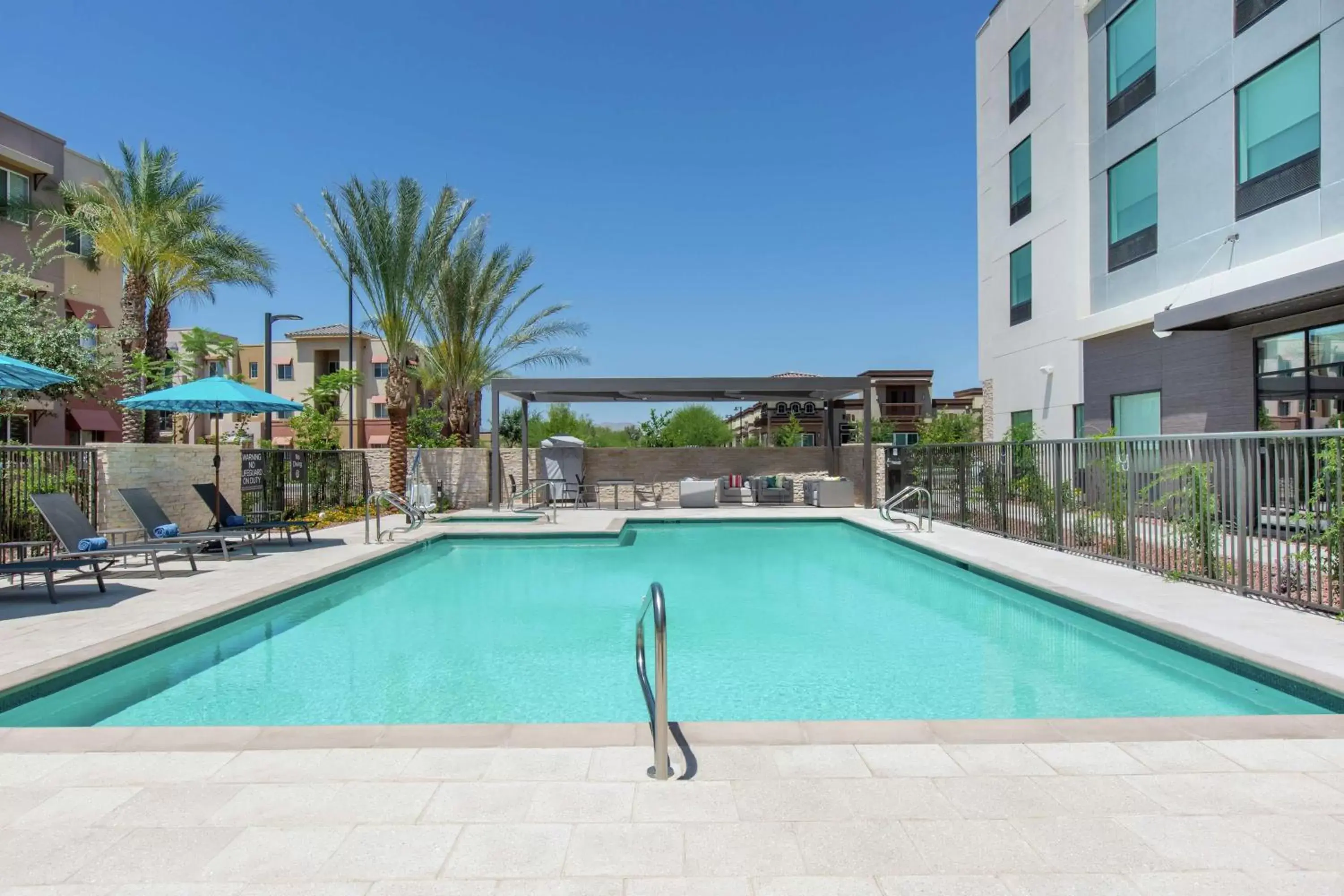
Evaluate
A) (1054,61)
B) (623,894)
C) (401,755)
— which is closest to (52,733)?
(401,755)

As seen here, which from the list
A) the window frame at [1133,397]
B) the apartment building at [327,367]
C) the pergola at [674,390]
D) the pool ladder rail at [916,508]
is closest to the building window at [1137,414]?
the window frame at [1133,397]

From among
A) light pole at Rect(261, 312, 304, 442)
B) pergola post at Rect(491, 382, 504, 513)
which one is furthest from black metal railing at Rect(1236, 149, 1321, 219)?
light pole at Rect(261, 312, 304, 442)

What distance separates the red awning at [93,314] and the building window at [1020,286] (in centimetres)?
2611

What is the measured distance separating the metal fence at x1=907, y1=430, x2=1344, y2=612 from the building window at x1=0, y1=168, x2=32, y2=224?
26.8 meters

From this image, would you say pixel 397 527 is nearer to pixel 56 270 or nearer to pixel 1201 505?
pixel 1201 505

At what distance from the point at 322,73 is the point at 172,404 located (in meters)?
9.64

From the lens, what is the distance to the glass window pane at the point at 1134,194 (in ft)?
45.9

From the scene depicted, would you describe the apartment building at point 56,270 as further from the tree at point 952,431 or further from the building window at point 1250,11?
the building window at point 1250,11

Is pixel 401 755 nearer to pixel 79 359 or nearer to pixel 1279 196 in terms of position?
pixel 1279 196

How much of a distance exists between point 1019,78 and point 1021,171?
233cm

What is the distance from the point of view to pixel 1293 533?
6.57 meters

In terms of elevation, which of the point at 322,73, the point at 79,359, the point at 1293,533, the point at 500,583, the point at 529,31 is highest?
the point at 529,31

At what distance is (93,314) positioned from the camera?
22672mm

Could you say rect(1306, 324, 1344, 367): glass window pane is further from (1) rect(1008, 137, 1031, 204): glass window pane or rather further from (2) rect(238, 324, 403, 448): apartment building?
(2) rect(238, 324, 403, 448): apartment building
